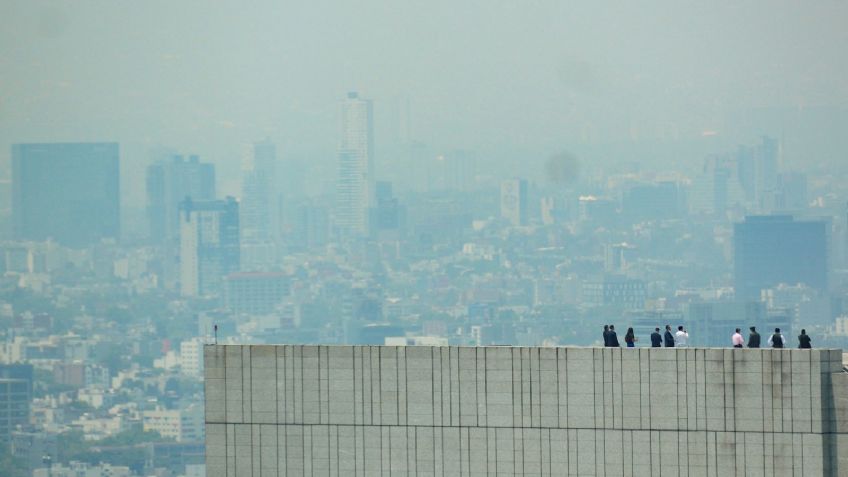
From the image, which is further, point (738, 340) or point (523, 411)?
point (738, 340)

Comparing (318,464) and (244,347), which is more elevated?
(244,347)

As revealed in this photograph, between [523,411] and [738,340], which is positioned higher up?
[738,340]

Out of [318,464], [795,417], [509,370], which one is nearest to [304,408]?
[318,464]

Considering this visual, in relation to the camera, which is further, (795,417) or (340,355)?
(340,355)

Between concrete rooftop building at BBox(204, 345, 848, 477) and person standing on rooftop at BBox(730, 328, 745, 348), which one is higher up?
person standing on rooftop at BBox(730, 328, 745, 348)

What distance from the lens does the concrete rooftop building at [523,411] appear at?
29.0 metres

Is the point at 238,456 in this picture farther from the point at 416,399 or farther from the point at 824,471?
the point at 824,471

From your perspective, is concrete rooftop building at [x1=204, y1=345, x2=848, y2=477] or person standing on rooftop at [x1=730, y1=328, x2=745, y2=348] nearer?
concrete rooftop building at [x1=204, y1=345, x2=848, y2=477]

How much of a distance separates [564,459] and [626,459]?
1110 mm

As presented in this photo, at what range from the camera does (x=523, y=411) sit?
30125 millimetres

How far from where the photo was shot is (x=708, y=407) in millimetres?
29297

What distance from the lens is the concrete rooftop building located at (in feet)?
95.2

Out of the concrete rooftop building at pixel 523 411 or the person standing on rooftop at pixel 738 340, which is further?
the person standing on rooftop at pixel 738 340

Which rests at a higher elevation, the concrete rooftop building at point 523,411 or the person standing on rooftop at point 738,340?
the person standing on rooftop at point 738,340
